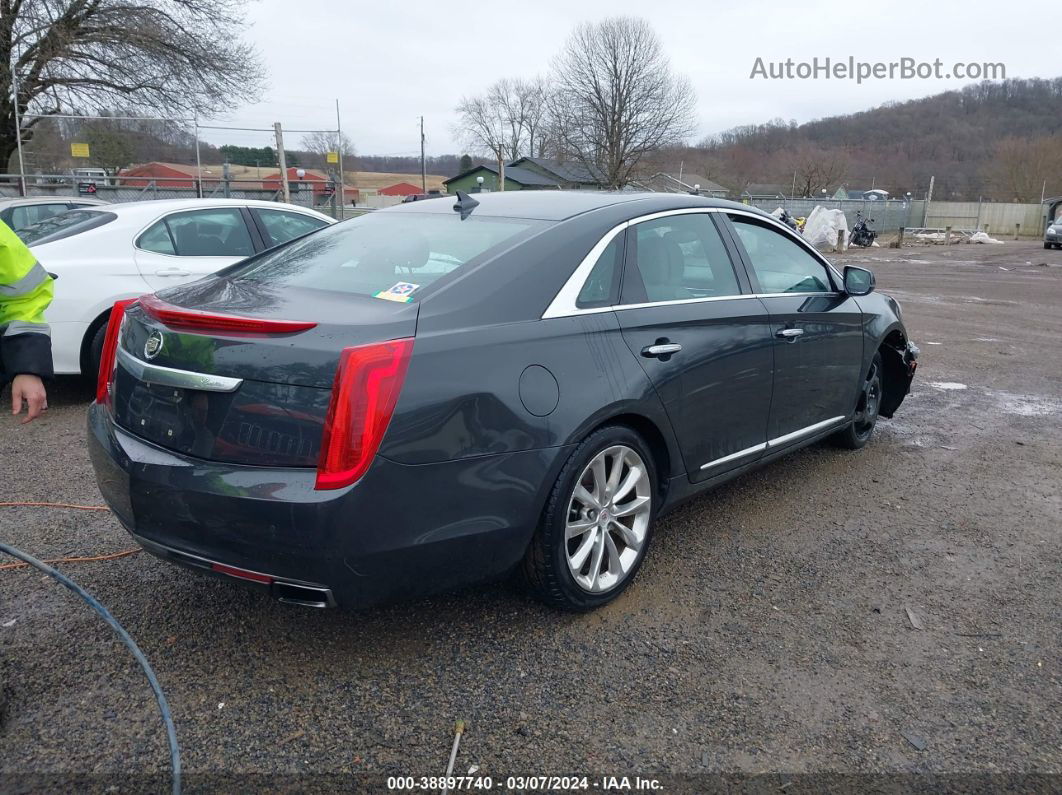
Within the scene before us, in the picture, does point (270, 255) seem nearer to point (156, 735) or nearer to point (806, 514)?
point (156, 735)

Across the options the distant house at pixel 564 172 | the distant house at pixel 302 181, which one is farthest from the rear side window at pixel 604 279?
the distant house at pixel 564 172

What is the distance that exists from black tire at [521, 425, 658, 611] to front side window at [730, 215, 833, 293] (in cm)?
146

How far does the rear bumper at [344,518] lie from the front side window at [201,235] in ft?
12.7

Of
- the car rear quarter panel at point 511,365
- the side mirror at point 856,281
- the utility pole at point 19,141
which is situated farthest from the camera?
the utility pole at point 19,141

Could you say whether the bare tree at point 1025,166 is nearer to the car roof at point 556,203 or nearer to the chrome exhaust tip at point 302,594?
the car roof at point 556,203

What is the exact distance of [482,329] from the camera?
8.87 ft

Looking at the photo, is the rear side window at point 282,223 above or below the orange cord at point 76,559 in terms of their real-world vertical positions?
above

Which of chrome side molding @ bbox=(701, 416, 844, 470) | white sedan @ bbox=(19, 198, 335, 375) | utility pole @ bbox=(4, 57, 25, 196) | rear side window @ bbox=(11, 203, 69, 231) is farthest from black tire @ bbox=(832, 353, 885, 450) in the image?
utility pole @ bbox=(4, 57, 25, 196)

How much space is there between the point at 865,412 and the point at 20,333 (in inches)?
178

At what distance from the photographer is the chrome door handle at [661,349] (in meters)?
3.21

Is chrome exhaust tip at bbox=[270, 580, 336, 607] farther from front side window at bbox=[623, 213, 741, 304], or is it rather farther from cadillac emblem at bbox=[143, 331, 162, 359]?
front side window at bbox=[623, 213, 741, 304]

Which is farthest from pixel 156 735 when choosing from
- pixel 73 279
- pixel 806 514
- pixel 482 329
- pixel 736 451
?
pixel 73 279

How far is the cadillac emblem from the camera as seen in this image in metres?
2.70

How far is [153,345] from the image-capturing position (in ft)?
8.93
